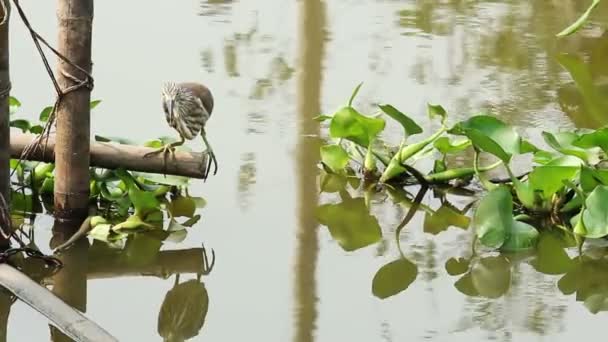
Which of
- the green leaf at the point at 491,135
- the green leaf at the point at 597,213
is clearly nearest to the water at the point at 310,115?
the green leaf at the point at 597,213

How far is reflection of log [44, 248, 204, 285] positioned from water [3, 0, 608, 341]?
3 cm

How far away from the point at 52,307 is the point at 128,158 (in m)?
0.83

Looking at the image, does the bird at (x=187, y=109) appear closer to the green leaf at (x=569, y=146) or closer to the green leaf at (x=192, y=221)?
the green leaf at (x=192, y=221)

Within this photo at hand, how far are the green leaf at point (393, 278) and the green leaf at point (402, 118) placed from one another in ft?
1.61

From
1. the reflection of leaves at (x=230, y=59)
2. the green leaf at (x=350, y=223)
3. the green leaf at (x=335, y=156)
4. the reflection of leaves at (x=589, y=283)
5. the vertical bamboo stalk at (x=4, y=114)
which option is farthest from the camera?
the reflection of leaves at (x=230, y=59)

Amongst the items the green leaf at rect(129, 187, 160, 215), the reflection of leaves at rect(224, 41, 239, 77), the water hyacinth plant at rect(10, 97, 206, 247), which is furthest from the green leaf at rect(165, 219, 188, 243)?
the reflection of leaves at rect(224, 41, 239, 77)

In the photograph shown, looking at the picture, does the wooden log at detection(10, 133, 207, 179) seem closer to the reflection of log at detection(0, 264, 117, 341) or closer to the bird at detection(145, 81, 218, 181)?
the bird at detection(145, 81, 218, 181)

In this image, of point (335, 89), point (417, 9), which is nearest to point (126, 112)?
point (335, 89)

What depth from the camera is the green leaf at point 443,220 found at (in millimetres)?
4133

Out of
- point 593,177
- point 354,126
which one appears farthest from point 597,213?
point 354,126

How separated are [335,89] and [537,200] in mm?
1473

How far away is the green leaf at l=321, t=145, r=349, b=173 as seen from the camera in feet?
14.3

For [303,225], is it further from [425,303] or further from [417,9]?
[417,9]

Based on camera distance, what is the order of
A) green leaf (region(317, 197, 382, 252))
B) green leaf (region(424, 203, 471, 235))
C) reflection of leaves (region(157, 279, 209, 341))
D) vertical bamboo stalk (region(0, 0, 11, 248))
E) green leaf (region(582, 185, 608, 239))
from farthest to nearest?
green leaf (region(424, 203, 471, 235))
green leaf (region(317, 197, 382, 252))
green leaf (region(582, 185, 608, 239))
vertical bamboo stalk (region(0, 0, 11, 248))
reflection of leaves (region(157, 279, 209, 341))
